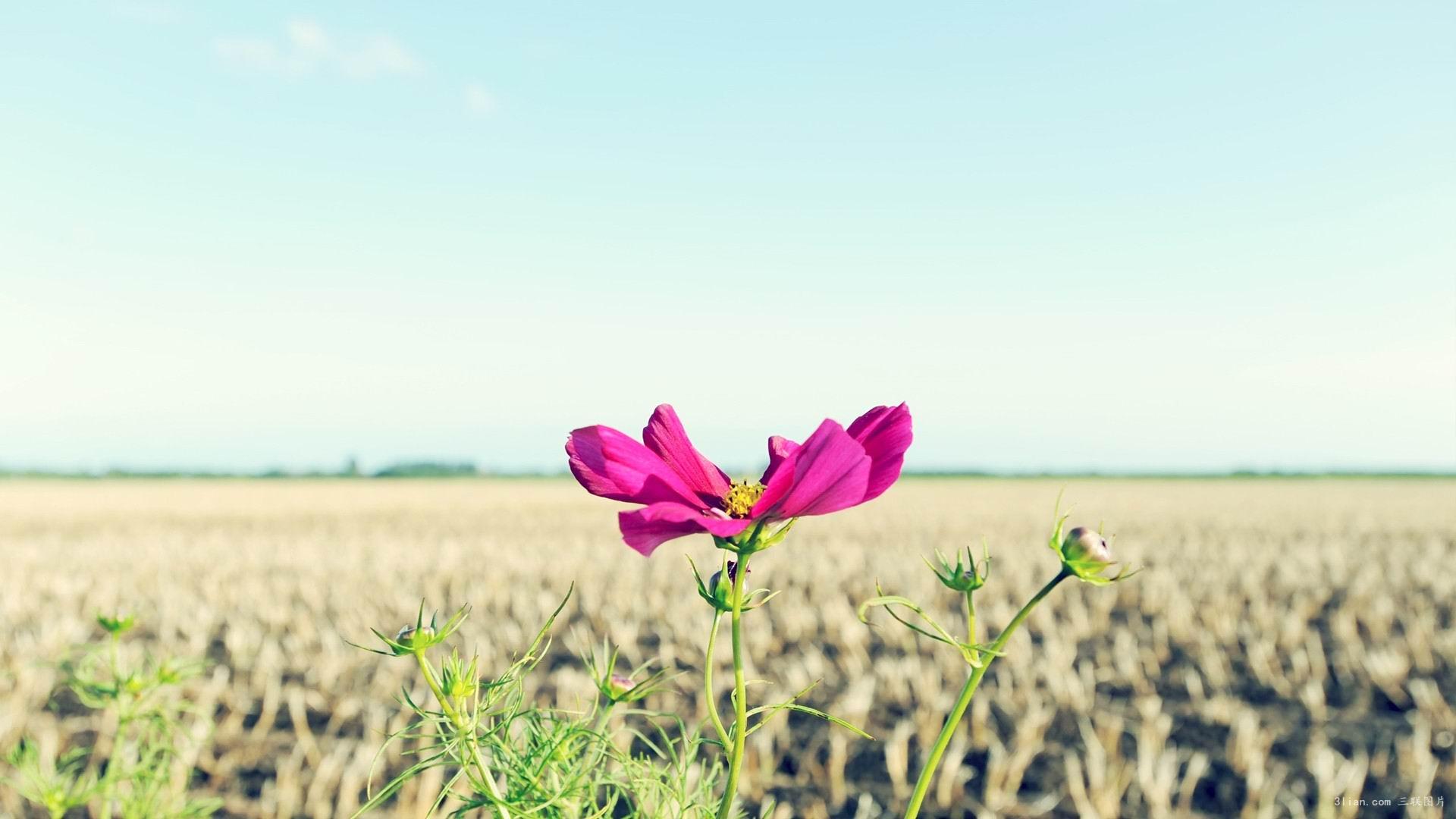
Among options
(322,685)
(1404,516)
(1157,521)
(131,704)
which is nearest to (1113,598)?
(322,685)

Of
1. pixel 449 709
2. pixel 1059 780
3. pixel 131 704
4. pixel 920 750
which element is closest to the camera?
pixel 449 709

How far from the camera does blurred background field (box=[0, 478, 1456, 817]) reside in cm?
465

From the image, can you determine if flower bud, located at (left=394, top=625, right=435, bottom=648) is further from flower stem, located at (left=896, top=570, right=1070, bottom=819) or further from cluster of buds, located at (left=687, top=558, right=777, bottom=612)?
flower stem, located at (left=896, top=570, right=1070, bottom=819)

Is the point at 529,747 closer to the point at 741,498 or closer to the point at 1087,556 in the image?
the point at 741,498

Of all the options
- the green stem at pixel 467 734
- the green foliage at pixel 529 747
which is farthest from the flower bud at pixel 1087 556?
the green stem at pixel 467 734

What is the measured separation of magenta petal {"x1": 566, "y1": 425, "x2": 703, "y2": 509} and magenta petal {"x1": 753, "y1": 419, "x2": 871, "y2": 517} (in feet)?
0.41

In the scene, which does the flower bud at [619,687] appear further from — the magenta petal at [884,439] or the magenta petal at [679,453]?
the magenta petal at [884,439]

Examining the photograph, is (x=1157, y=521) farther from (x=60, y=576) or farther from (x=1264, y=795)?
(x=60, y=576)

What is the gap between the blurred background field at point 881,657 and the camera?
465 centimetres

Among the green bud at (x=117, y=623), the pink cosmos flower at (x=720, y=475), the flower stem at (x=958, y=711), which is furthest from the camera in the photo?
the green bud at (x=117, y=623)

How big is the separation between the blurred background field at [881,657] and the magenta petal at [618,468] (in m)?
0.92

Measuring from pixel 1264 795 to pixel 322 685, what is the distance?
5144mm

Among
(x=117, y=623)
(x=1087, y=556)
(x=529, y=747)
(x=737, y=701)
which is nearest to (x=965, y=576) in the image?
(x=1087, y=556)

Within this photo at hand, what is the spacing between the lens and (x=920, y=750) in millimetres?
5082
